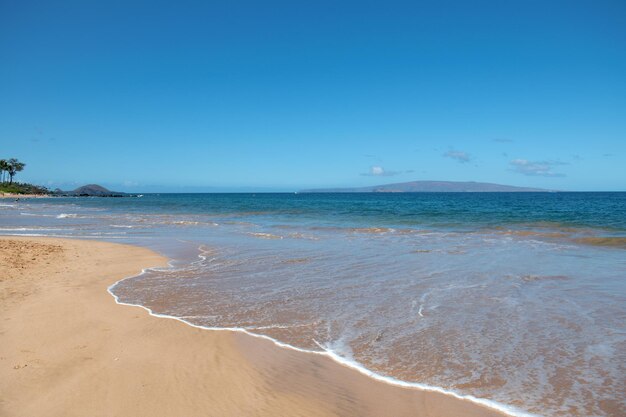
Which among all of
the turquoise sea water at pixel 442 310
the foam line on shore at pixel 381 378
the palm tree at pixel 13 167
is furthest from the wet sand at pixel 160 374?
the palm tree at pixel 13 167

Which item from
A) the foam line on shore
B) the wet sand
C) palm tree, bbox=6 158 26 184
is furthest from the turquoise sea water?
palm tree, bbox=6 158 26 184

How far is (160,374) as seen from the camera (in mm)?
5070

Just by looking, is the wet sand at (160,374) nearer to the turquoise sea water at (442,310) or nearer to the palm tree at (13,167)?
the turquoise sea water at (442,310)

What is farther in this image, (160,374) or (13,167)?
(13,167)

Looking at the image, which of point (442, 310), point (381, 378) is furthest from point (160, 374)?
point (442, 310)

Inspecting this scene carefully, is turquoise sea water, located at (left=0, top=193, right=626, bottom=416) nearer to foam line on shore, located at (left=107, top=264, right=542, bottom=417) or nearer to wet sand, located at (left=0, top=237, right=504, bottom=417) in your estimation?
foam line on shore, located at (left=107, top=264, right=542, bottom=417)

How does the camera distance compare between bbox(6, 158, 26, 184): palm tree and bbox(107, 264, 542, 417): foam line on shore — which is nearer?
bbox(107, 264, 542, 417): foam line on shore

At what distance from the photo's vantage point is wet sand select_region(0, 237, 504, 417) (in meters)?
4.35

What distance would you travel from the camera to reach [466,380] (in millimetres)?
5031

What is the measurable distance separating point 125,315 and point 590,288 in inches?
420

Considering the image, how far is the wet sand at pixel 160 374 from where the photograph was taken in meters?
4.35

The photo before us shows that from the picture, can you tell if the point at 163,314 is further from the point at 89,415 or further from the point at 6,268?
the point at 6,268

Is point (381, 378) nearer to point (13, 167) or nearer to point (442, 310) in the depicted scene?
point (442, 310)

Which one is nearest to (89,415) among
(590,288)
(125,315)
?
(125,315)
